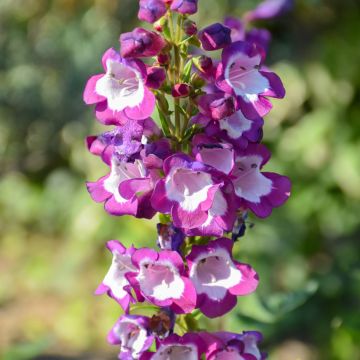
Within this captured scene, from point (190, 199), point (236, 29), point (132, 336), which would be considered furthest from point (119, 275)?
point (236, 29)

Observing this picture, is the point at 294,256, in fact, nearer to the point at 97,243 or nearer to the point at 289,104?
the point at 289,104

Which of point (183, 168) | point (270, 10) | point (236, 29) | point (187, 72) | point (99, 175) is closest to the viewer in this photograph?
point (183, 168)

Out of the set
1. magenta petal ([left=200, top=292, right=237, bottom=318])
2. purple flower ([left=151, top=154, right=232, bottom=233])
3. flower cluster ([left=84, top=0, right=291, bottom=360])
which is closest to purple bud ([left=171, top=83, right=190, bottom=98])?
flower cluster ([left=84, top=0, right=291, bottom=360])

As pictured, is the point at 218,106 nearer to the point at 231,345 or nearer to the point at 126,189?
the point at 126,189

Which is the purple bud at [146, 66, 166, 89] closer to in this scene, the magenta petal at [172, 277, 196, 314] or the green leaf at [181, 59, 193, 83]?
the green leaf at [181, 59, 193, 83]

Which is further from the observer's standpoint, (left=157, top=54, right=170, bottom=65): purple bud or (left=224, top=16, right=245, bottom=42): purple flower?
(left=224, top=16, right=245, bottom=42): purple flower

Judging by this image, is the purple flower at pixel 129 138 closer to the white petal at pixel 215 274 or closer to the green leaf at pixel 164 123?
the green leaf at pixel 164 123

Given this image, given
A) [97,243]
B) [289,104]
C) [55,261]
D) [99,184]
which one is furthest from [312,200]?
[99,184]
